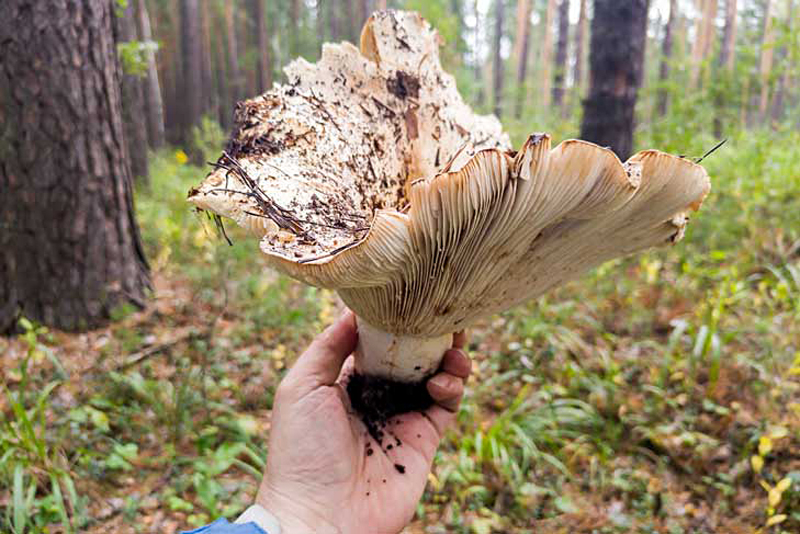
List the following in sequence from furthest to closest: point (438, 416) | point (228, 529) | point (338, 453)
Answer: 1. point (438, 416)
2. point (338, 453)
3. point (228, 529)

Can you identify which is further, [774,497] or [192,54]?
[192,54]

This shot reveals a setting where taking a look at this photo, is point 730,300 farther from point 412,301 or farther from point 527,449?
point 412,301

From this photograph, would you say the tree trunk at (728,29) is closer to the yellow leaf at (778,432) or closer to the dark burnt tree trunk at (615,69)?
the dark burnt tree trunk at (615,69)

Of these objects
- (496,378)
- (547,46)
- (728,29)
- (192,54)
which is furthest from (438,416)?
(547,46)

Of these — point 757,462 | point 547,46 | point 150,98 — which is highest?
point 547,46

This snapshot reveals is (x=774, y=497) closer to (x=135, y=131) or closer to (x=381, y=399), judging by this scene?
(x=381, y=399)

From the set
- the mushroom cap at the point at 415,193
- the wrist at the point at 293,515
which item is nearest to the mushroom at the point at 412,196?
the mushroom cap at the point at 415,193
